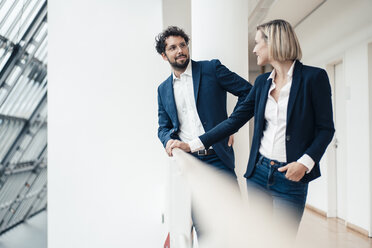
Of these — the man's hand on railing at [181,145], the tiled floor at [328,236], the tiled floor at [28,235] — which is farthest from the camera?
the tiled floor at [28,235]

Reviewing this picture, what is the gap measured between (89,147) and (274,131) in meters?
3.35

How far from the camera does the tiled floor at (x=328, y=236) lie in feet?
14.3

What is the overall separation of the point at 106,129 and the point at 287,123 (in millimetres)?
3316

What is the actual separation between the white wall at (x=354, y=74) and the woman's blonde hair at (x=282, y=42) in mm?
3469

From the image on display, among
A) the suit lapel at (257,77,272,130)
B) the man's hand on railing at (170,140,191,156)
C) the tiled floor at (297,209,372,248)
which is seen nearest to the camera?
the suit lapel at (257,77,272,130)

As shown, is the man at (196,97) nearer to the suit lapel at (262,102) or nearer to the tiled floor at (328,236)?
the suit lapel at (262,102)

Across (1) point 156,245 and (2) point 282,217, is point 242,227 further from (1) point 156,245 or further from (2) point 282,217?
(1) point 156,245

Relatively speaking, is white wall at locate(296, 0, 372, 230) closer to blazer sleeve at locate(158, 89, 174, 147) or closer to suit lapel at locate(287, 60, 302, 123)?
blazer sleeve at locate(158, 89, 174, 147)

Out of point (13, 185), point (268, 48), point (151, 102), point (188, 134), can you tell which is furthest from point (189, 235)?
point (13, 185)

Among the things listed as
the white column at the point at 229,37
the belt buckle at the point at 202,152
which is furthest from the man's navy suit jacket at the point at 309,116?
the white column at the point at 229,37

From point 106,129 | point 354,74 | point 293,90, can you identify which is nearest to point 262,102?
point 293,90

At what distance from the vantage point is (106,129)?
15.1 ft

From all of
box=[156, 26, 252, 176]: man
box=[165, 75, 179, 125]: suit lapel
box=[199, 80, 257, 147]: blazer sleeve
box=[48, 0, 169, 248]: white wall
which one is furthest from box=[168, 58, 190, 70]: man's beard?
box=[48, 0, 169, 248]: white wall

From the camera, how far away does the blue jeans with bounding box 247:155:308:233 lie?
62.4 inches
